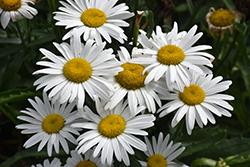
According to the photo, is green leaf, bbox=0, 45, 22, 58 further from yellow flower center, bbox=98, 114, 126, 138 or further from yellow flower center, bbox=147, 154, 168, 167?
yellow flower center, bbox=147, 154, 168, 167

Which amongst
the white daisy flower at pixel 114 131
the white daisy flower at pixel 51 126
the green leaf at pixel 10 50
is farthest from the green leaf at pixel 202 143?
the green leaf at pixel 10 50

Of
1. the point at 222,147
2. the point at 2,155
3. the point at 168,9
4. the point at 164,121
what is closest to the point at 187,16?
the point at 168,9

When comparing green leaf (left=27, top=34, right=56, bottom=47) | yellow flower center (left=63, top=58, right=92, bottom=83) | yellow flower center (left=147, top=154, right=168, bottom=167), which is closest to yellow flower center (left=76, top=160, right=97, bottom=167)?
yellow flower center (left=147, top=154, right=168, bottom=167)

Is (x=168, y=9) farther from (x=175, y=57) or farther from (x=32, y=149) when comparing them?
(x=32, y=149)

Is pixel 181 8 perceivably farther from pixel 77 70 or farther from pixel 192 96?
pixel 77 70

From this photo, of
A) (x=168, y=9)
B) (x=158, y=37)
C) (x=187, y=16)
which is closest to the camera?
(x=158, y=37)

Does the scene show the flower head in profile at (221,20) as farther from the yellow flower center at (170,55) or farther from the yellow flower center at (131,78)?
the yellow flower center at (131,78)
